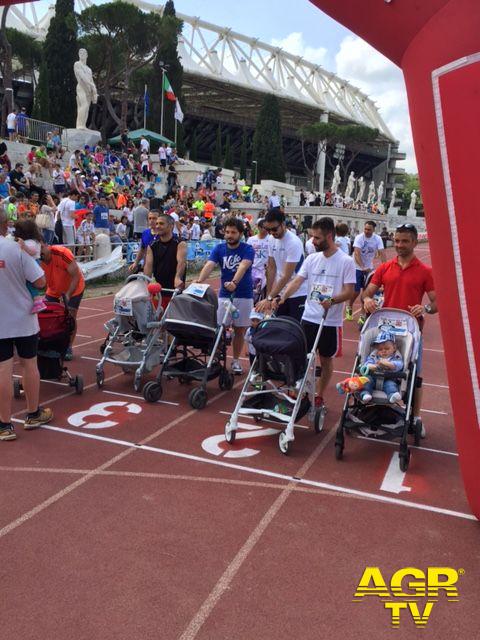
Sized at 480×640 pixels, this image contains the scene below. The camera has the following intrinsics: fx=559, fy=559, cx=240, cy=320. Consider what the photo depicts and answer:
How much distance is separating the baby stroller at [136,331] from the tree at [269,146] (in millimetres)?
52782

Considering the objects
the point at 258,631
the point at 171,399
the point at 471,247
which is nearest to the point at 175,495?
the point at 258,631

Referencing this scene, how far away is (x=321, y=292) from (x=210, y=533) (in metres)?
2.75

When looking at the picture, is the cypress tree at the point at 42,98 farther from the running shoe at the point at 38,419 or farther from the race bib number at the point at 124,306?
the running shoe at the point at 38,419

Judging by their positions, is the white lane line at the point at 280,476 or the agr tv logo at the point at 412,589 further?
the white lane line at the point at 280,476

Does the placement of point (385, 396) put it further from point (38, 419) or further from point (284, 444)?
point (38, 419)

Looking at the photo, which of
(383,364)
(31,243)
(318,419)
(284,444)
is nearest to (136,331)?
(31,243)

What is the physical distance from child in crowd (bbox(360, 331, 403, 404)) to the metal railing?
70.9 ft

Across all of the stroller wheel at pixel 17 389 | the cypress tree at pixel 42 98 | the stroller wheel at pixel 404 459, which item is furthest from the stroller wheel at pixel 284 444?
the cypress tree at pixel 42 98

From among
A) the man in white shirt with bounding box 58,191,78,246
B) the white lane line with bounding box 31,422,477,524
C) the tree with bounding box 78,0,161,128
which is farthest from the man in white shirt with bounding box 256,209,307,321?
the tree with bounding box 78,0,161,128

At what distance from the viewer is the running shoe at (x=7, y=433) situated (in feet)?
16.4

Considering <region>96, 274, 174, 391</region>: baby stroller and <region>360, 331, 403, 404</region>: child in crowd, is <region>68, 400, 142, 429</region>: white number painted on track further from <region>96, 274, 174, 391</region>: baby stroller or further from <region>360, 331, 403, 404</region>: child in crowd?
<region>360, 331, 403, 404</region>: child in crowd

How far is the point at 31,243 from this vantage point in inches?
196

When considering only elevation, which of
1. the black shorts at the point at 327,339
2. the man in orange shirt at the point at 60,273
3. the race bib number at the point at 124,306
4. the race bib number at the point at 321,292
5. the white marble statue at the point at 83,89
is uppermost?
the white marble statue at the point at 83,89

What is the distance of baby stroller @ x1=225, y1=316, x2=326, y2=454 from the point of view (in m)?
5.03
